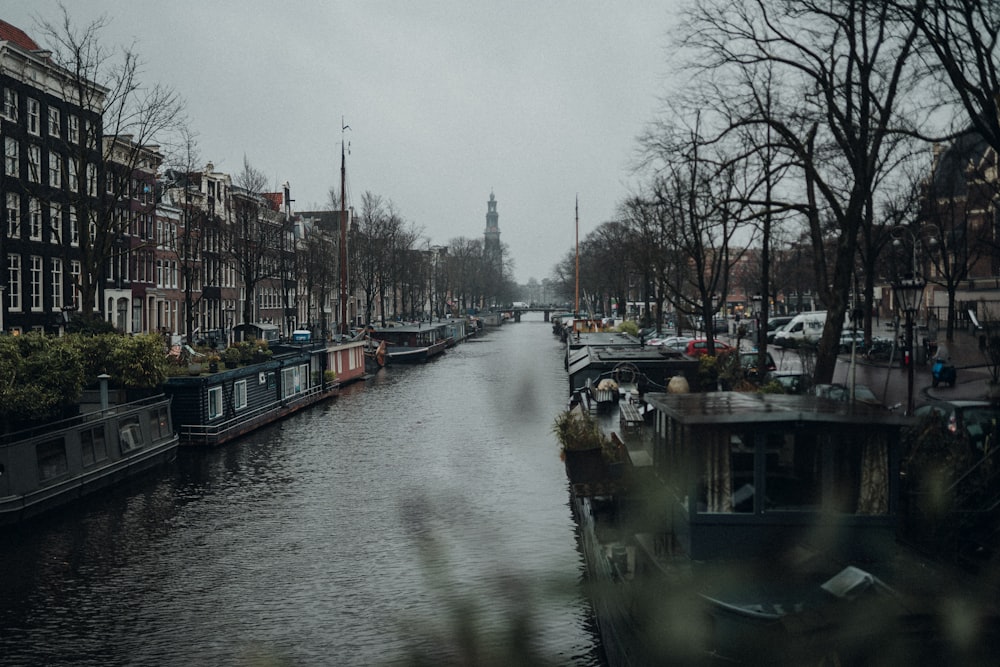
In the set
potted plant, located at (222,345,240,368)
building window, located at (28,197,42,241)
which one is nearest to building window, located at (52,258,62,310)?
building window, located at (28,197,42,241)

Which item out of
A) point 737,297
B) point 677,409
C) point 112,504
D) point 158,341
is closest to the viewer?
point 677,409

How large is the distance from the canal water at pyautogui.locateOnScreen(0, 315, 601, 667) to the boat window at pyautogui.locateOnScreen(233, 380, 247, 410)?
1989mm

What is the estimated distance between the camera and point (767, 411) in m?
11.4

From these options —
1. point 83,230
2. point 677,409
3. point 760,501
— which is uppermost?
point 83,230

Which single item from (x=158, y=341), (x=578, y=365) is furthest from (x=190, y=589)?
(x=578, y=365)

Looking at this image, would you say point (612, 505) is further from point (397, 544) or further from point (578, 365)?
point (578, 365)

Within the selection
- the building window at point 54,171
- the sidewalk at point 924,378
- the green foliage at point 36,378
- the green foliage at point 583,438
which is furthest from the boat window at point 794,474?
the building window at point 54,171

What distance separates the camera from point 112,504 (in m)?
23.2

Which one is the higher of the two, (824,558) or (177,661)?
(824,558)

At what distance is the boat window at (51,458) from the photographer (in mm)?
21375

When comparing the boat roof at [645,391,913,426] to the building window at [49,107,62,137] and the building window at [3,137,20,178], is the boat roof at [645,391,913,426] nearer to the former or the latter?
the building window at [3,137,20,178]

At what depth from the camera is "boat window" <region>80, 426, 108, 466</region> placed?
930 inches

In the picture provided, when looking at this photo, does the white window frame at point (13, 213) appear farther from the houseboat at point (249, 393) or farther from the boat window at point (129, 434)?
the boat window at point (129, 434)

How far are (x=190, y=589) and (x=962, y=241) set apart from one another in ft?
180
